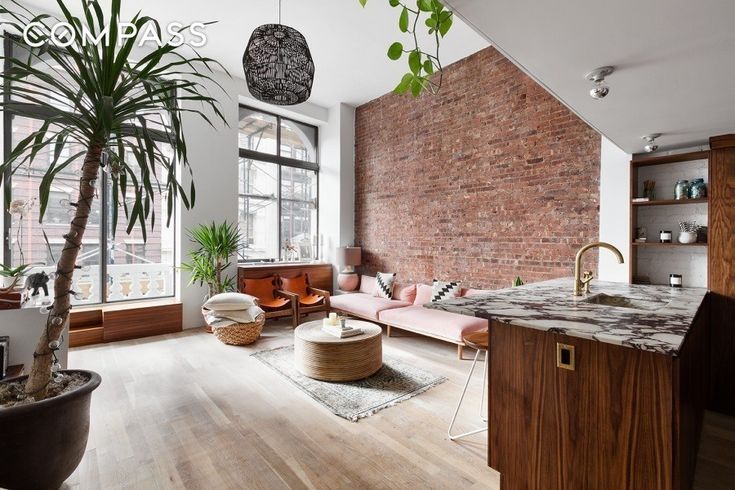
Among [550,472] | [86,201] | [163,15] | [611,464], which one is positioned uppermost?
[163,15]

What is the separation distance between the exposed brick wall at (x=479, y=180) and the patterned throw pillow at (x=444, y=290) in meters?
0.31

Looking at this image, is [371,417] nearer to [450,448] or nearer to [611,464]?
[450,448]

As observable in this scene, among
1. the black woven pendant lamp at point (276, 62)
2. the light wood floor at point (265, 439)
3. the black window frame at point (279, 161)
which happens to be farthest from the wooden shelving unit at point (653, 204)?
the black window frame at point (279, 161)

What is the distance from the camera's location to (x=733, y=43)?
1.40 m

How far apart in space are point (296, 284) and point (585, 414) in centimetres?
475

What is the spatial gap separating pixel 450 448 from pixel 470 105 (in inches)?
161

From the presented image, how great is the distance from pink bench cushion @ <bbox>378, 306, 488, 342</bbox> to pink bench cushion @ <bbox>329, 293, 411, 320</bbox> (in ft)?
0.58

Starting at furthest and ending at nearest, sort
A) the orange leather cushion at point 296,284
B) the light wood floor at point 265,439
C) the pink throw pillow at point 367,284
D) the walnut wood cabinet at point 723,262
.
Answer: the pink throw pillow at point 367,284, the orange leather cushion at point 296,284, the walnut wood cabinet at point 723,262, the light wood floor at point 265,439

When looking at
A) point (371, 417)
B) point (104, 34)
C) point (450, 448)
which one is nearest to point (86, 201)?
point (104, 34)

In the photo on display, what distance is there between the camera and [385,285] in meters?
5.45

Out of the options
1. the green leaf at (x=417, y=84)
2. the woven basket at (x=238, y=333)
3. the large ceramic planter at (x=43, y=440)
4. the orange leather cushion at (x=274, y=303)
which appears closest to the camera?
the green leaf at (x=417, y=84)

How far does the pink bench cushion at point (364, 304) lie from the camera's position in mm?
4801

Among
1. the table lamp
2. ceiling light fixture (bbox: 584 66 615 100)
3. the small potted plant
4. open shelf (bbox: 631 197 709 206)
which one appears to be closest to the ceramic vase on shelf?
open shelf (bbox: 631 197 709 206)

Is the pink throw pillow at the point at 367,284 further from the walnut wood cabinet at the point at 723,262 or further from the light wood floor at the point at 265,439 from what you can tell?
the walnut wood cabinet at the point at 723,262
